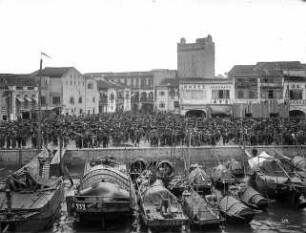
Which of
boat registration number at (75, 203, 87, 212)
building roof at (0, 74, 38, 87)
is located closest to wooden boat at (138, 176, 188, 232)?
boat registration number at (75, 203, 87, 212)

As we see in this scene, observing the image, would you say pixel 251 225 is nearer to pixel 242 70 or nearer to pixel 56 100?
pixel 242 70

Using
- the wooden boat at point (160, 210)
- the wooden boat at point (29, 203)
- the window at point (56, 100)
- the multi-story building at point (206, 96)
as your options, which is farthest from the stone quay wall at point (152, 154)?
the window at point (56, 100)

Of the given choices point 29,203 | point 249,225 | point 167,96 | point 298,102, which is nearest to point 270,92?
point 298,102

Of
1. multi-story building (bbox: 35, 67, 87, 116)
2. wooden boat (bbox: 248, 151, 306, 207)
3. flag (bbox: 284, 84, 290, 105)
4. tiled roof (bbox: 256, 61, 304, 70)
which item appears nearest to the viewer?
wooden boat (bbox: 248, 151, 306, 207)

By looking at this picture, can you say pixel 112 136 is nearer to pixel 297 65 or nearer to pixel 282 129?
pixel 282 129

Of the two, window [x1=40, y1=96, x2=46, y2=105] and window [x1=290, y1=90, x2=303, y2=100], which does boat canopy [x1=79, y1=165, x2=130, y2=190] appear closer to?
window [x1=290, y1=90, x2=303, y2=100]

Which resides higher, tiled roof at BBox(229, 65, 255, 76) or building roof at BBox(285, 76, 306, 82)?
tiled roof at BBox(229, 65, 255, 76)

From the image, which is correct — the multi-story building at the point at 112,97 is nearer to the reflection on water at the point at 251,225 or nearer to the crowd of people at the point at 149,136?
the crowd of people at the point at 149,136

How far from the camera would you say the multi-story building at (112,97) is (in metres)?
82.4

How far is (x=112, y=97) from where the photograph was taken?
84.6 m

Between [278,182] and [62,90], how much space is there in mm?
47240

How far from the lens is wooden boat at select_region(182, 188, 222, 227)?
68.6 ft

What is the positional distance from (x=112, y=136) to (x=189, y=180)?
15.2 meters

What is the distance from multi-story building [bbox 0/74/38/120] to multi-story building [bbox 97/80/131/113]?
69.0 ft
